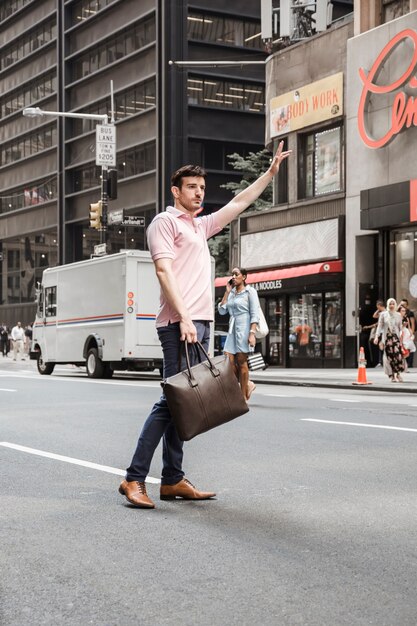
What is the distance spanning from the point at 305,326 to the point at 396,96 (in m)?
7.96

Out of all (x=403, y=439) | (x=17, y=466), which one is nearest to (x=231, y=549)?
(x=17, y=466)

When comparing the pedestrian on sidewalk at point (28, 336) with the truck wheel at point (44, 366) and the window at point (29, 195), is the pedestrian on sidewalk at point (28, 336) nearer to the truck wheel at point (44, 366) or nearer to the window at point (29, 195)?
the window at point (29, 195)

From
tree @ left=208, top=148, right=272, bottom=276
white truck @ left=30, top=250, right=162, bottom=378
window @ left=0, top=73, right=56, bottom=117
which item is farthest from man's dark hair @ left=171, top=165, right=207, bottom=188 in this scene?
window @ left=0, top=73, right=56, bottom=117

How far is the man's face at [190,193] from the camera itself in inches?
253

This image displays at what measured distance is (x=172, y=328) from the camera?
20.5ft

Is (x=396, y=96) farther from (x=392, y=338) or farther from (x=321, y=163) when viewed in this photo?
(x=392, y=338)

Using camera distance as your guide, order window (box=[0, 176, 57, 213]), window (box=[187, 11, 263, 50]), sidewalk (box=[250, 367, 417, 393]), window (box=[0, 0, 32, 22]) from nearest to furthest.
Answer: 1. sidewalk (box=[250, 367, 417, 393])
2. window (box=[187, 11, 263, 50])
3. window (box=[0, 176, 57, 213])
4. window (box=[0, 0, 32, 22])

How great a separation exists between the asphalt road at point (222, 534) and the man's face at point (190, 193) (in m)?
1.86

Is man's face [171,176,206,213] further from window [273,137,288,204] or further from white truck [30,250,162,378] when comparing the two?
window [273,137,288,204]

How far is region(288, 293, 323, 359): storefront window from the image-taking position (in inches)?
1271

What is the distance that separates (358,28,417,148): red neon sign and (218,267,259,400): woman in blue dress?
51.4ft

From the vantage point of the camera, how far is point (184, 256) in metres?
6.38

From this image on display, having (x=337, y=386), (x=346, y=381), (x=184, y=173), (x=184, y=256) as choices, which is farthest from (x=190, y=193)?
(x=346, y=381)

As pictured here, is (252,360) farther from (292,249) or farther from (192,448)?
(292,249)
